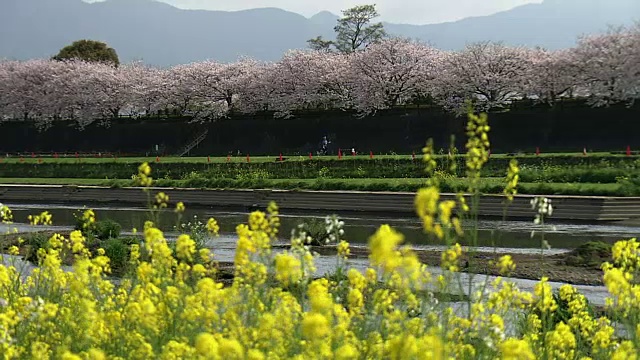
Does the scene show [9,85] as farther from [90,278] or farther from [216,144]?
[90,278]

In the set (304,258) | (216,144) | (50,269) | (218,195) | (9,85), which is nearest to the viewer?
(304,258)

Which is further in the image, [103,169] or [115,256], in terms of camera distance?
[103,169]

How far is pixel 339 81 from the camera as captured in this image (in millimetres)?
61562

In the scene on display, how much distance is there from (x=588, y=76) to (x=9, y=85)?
53.0 metres

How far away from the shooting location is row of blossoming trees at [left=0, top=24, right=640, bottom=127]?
173 ft

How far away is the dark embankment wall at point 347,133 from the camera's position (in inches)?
1870

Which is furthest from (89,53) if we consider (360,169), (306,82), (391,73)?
(360,169)

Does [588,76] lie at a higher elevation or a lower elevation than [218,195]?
higher

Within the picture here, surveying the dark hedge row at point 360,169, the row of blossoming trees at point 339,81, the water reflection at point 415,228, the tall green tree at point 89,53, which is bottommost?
the water reflection at point 415,228

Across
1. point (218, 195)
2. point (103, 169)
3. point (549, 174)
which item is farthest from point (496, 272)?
point (103, 169)

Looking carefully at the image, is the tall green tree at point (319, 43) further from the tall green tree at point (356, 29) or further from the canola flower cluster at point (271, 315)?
the canola flower cluster at point (271, 315)

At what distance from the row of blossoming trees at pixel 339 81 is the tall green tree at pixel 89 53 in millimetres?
8440

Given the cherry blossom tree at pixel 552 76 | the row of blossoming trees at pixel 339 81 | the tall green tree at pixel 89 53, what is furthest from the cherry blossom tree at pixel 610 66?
the tall green tree at pixel 89 53

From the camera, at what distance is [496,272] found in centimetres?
1596
